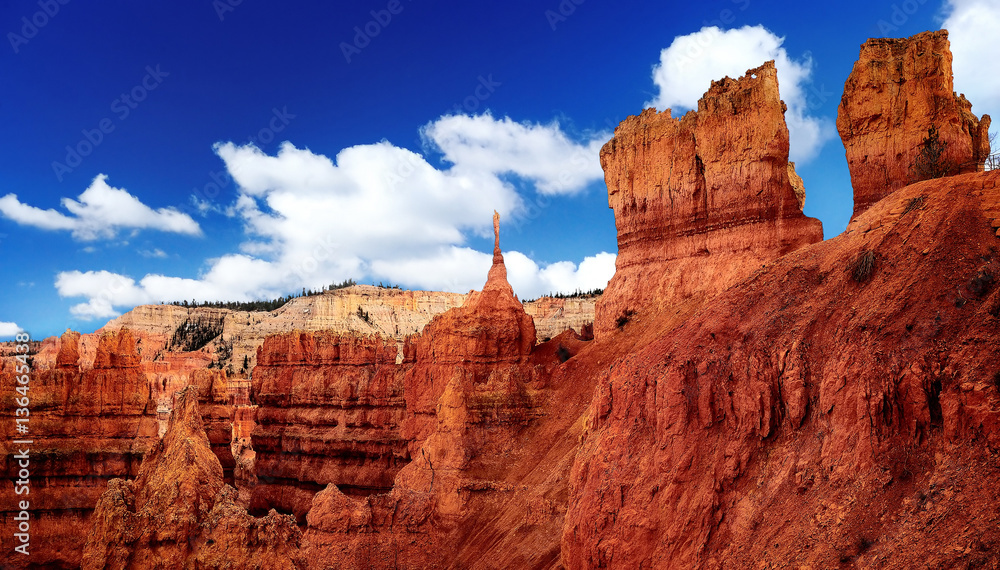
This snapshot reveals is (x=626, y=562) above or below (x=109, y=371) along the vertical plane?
below

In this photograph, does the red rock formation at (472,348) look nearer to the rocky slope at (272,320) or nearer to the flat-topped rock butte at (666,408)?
the flat-topped rock butte at (666,408)

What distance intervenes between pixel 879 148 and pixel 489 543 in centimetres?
2020

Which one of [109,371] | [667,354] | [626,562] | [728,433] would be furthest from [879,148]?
[109,371]

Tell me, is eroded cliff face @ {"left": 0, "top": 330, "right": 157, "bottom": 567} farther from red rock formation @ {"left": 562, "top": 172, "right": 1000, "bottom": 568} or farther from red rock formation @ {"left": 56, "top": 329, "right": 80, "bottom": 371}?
red rock formation @ {"left": 562, "top": 172, "right": 1000, "bottom": 568}

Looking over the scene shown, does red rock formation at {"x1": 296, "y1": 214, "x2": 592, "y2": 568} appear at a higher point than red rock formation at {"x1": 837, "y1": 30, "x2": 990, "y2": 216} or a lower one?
lower

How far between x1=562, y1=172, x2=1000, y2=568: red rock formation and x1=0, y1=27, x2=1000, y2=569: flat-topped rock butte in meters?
0.05

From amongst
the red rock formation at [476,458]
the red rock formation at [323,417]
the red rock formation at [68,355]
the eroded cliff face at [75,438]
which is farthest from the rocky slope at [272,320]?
the eroded cliff face at [75,438]

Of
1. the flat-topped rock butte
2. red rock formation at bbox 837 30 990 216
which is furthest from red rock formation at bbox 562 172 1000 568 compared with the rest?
red rock formation at bbox 837 30 990 216

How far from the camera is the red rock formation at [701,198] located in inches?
1253

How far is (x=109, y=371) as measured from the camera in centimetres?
3488

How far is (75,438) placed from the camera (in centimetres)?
3356

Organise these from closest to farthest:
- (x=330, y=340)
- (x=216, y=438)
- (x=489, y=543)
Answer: (x=489, y=543)
(x=216, y=438)
(x=330, y=340)

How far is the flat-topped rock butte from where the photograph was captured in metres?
13.6

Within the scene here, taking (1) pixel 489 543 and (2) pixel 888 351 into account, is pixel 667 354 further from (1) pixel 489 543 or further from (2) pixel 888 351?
(1) pixel 489 543
